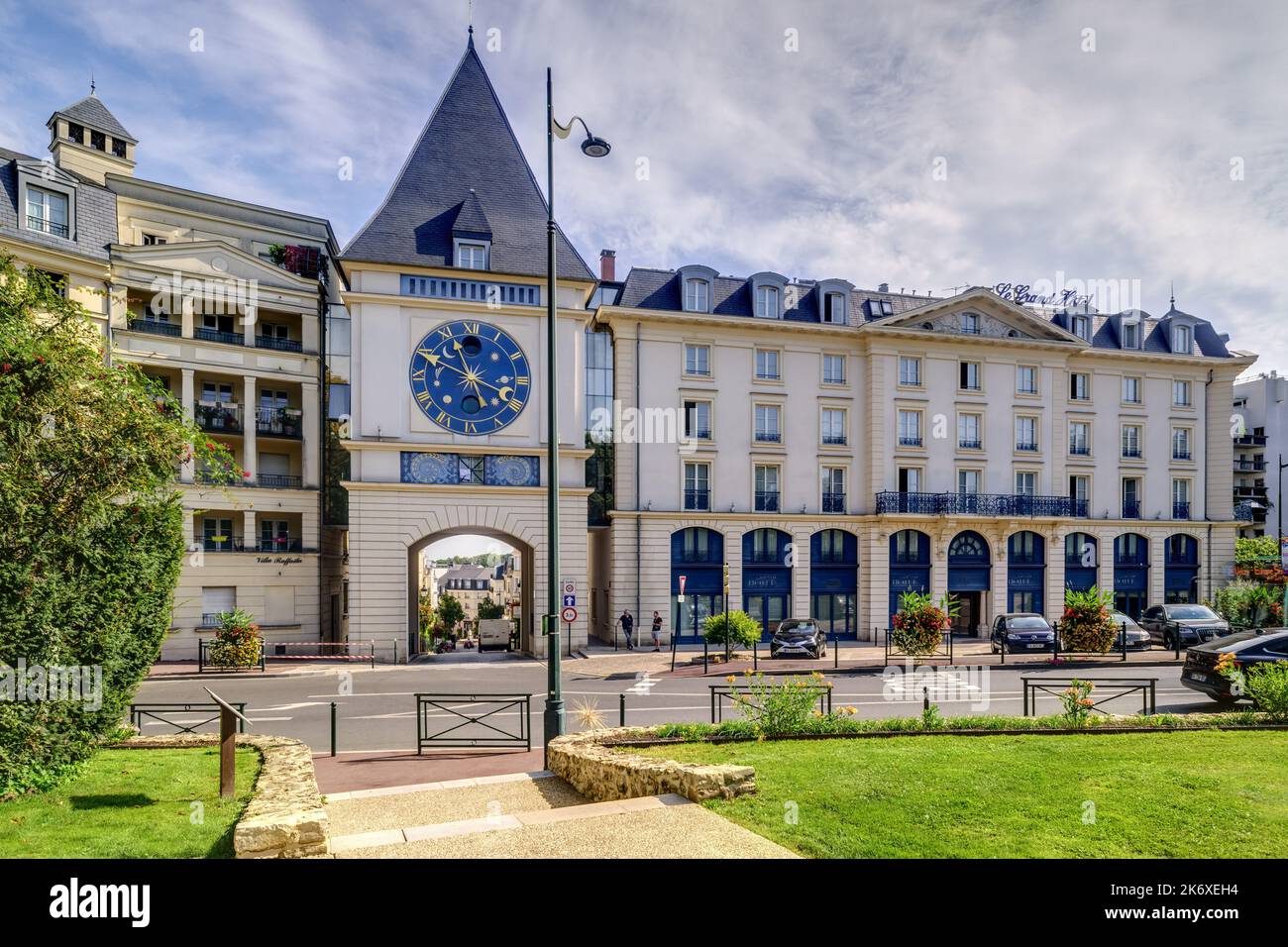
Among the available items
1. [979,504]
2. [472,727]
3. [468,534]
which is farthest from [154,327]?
[979,504]

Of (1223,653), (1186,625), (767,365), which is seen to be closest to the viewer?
(1223,653)

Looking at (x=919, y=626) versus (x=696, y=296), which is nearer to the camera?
(x=919, y=626)

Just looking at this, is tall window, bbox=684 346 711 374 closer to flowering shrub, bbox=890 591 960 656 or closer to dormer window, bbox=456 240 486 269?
Result: dormer window, bbox=456 240 486 269

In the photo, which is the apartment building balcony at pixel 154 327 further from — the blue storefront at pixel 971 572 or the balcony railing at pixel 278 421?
the blue storefront at pixel 971 572

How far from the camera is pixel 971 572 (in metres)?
36.2

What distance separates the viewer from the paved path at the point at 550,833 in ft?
19.4

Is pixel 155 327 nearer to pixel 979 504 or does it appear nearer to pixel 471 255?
pixel 471 255

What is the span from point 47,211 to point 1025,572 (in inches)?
1783

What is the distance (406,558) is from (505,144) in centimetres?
1889

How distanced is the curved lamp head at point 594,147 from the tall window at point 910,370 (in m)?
26.2

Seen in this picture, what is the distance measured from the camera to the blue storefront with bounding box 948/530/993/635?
35.9 meters

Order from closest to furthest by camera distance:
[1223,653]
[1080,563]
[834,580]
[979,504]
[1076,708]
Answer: [1076,708] → [1223,653] → [834,580] → [979,504] → [1080,563]

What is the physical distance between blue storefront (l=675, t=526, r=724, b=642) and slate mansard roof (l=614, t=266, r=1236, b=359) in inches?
421

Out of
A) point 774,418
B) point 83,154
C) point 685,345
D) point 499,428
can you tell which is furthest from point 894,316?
point 83,154
